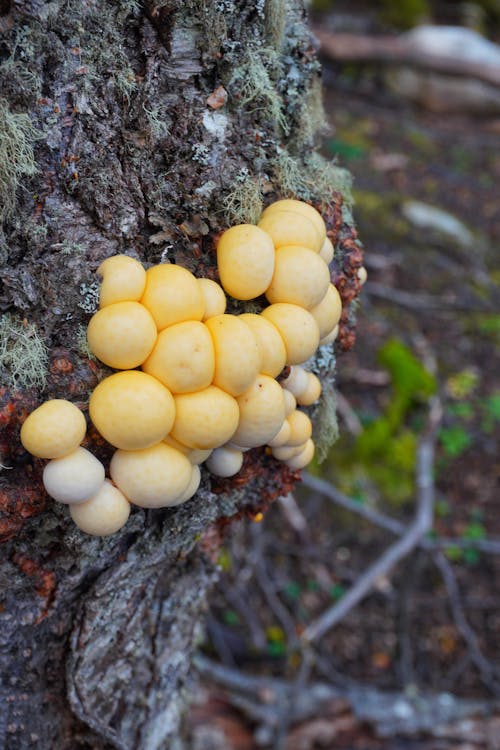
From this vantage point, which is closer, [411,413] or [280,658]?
[280,658]

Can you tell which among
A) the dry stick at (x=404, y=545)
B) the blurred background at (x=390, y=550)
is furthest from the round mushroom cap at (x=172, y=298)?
the dry stick at (x=404, y=545)

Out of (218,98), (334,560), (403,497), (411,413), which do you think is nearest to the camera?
(218,98)

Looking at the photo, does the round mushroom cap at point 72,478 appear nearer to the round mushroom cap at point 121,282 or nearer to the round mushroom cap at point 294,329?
the round mushroom cap at point 121,282

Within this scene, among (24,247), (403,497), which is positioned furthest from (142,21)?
(403,497)

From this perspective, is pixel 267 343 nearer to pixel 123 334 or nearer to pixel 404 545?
pixel 123 334

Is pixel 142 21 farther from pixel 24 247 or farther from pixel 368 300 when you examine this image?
pixel 368 300

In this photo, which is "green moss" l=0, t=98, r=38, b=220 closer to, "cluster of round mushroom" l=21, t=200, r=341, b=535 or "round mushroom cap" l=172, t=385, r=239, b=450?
"cluster of round mushroom" l=21, t=200, r=341, b=535
